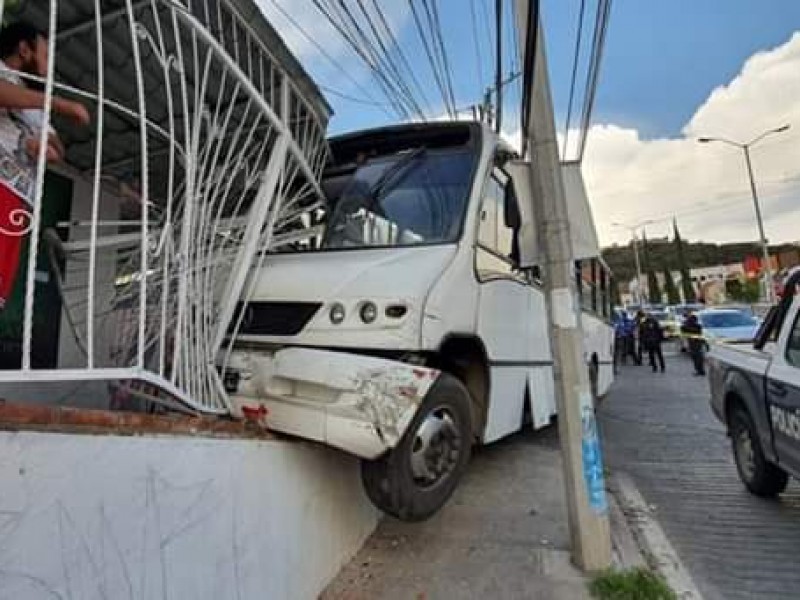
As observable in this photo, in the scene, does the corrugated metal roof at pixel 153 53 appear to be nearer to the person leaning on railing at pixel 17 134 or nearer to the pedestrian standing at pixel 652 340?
the person leaning on railing at pixel 17 134

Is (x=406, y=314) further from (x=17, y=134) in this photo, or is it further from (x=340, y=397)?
(x=17, y=134)

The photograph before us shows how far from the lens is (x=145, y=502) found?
7.49ft

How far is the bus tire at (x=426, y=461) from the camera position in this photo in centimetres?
338

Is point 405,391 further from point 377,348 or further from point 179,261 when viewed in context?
point 179,261

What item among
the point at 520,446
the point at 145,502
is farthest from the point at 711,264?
the point at 145,502

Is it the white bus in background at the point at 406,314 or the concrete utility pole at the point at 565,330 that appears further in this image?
the concrete utility pole at the point at 565,330

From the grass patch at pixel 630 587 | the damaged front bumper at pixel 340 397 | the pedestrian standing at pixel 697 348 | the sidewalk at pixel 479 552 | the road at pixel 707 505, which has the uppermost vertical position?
the damaged front bumper at pixel 340 397

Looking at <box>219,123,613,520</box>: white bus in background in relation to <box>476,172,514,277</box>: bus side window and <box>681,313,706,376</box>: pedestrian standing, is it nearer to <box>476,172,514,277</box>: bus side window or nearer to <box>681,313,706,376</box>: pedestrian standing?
<box>476,172,514,277</box>: bus side window

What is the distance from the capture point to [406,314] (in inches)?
138

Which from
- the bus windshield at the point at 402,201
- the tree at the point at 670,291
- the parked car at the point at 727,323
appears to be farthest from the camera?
the tree at the point at 670,291

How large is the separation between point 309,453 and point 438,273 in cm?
136

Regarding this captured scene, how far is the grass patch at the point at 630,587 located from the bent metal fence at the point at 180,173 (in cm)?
256

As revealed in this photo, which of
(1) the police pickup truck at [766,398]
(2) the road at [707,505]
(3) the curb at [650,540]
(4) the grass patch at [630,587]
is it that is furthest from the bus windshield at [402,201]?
(2) the road at [707,505]

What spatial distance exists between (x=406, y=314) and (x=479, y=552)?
1.99m
